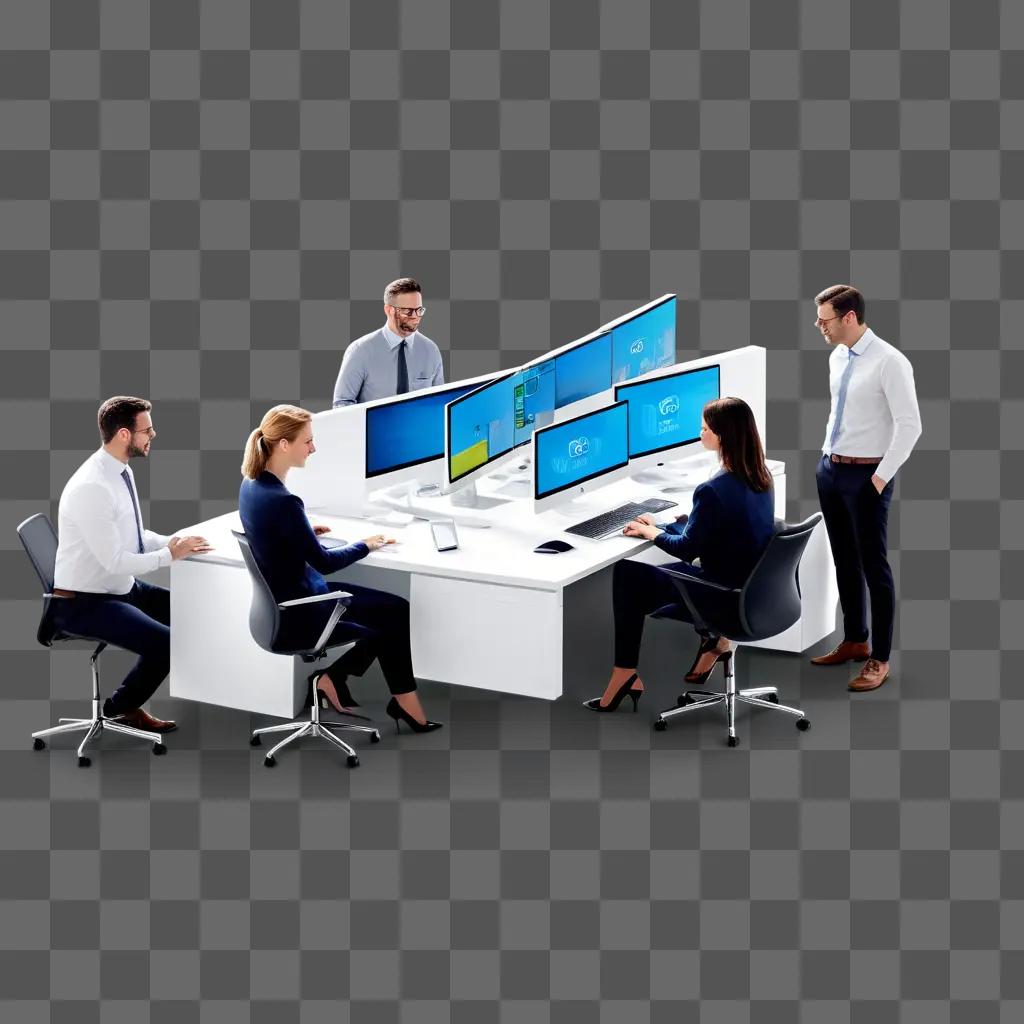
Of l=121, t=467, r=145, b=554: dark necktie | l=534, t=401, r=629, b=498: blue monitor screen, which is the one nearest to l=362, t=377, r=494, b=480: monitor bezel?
l=534, t=401, r=629, b=498: blue monitor screen

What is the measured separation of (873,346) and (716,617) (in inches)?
59.4

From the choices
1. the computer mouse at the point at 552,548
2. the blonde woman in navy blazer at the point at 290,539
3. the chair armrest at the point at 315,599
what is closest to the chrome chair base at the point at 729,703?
the computer mouse at the point at 552,548

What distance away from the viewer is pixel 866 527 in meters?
9.25

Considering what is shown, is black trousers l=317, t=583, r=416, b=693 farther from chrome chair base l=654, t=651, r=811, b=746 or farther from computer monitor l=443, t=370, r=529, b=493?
chrome chair base l=654, t=651, r=811, b=746

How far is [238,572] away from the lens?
8.68 m

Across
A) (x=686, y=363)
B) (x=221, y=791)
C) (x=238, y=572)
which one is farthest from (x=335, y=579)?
(x=686, y=363)

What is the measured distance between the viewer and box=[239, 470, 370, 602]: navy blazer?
26.5 feet

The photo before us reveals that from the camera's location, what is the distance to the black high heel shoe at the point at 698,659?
9.16 meters

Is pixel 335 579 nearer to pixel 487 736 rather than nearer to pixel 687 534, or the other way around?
pixel 487 736

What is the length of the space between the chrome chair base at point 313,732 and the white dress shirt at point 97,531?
32.0 inches

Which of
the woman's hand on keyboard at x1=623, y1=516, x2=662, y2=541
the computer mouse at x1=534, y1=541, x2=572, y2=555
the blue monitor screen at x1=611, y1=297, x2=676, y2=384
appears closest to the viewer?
the computer mouse at x1=534, y1=541, x2=572, y2=555

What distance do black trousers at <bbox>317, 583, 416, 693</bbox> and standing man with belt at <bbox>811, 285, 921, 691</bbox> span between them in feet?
6.52

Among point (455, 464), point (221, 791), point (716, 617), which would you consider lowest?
point (221, 791)

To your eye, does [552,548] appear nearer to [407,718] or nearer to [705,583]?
[705,583]
